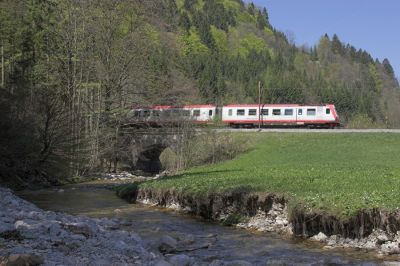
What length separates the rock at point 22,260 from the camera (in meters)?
6.41

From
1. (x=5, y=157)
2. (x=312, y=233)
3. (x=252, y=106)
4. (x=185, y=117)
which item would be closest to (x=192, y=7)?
(x=252, y=106)

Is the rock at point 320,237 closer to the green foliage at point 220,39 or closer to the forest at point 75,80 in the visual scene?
the forest at point 75,80

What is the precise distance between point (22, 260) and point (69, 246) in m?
1.90

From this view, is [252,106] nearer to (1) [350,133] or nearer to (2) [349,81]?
(1) [350,133]

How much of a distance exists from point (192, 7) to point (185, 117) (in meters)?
139

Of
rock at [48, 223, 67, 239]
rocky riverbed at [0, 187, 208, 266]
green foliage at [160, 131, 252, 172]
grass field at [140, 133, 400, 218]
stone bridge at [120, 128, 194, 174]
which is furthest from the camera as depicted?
stone bridge at [120, 128, 194, 174]

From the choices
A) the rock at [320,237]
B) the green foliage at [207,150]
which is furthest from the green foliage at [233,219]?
the green foliage at [207,150]

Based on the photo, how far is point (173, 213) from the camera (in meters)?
16.5

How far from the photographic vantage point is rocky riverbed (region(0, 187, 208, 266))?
723 centimetres

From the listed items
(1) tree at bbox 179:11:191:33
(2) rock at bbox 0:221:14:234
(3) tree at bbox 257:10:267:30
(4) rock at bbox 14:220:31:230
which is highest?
(3) tree at bbox 257:10:267:30

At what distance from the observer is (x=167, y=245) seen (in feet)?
35.3

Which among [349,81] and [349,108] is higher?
[349,81]

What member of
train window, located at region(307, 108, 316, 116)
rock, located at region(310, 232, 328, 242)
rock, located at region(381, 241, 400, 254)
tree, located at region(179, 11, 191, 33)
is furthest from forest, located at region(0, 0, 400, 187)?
tree, located at region(179, 11, 191, 33)

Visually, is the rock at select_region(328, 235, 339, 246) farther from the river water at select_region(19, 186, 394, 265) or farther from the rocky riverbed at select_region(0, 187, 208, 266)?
the rocky riverbed at select_region(0, 187, 208, 266)
